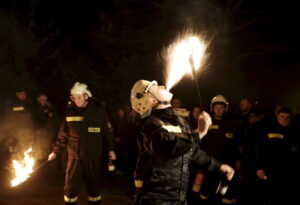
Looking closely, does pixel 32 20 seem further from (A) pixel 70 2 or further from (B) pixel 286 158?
(B) pixel 286 158

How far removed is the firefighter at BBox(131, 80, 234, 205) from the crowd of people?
0.03 feet

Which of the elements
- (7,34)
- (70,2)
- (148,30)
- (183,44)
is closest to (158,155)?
(183,44)

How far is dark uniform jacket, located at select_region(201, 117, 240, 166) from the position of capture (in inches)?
309

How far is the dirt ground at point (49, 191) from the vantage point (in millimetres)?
8584

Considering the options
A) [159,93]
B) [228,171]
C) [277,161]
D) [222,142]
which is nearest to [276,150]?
[277,161]

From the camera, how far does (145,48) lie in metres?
14.2

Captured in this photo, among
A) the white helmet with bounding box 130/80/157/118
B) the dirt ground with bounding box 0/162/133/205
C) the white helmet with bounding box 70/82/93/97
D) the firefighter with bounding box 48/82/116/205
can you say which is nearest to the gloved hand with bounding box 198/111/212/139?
the white helmet with bounding box 130/80/157/118

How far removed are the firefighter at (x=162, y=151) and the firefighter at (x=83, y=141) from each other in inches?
118

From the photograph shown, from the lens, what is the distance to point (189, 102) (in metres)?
12.9

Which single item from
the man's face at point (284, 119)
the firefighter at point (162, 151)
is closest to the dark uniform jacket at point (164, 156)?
the firefighter at point (162, 151)

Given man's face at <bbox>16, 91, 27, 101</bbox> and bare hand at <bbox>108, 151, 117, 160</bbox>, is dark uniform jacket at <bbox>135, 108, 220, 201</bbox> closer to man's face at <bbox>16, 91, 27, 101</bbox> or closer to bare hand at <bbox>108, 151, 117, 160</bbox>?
bare hand at <bbox>108, 151, 117, 160</bbox>

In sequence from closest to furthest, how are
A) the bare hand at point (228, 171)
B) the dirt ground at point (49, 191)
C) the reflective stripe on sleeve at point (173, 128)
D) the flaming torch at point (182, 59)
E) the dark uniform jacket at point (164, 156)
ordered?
the dark uniform jacket at point (164, 156), the reflective stripe on sleeve at point (173, 128), the bare hand at point (228, 171), the flaming torch at point (182, 59), the dirt ground at point (49, 191)

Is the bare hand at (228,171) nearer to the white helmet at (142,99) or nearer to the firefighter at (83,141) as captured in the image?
the white helmet at (142,99)

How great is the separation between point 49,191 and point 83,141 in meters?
2.78
